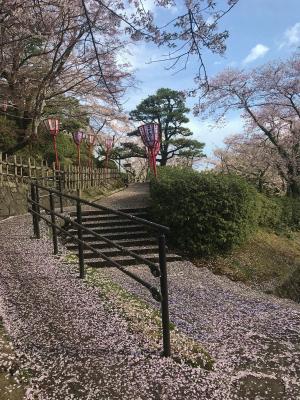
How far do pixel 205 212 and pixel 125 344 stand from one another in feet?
Result: 19.0

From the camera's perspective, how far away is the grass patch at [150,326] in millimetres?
3119

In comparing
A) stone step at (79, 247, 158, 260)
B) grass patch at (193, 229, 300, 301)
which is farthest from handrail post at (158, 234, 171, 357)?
grass patch at (193, 229, 300, 301)

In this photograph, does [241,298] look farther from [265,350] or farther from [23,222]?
[23,222]

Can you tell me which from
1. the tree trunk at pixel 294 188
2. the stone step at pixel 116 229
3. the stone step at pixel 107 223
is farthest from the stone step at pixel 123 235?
the tree trunk at pixel 294 188

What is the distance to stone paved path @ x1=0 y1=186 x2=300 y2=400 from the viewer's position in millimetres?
2699

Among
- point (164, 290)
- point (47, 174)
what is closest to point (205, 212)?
point (164, 290)

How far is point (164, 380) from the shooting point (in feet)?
9.11

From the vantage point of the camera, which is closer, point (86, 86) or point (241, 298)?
point (241, 298)

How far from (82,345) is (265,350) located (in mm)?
1615

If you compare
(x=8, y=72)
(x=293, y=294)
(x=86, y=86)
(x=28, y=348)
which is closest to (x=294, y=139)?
(x=86, y=86)

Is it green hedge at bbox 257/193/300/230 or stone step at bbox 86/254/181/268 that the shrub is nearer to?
green hedge at bbox 257/193/300/230

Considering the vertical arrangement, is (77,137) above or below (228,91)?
below

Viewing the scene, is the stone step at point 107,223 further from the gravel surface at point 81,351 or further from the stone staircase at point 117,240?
the gravel surface at point 81,351

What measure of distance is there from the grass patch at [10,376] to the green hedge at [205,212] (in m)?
6.00
